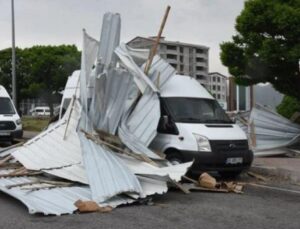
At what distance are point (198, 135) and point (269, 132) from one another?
17.9 ft

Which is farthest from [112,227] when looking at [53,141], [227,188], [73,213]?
[53,141]

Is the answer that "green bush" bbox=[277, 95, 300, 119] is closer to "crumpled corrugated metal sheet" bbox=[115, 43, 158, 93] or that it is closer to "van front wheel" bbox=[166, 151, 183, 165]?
"crumpled corrugated metal sheet" bbox=[115, 43, 158, 93]

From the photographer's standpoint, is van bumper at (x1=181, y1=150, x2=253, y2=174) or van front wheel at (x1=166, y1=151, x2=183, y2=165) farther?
van front wheel at (x1=166, y1=151, x2=183, y2=165)

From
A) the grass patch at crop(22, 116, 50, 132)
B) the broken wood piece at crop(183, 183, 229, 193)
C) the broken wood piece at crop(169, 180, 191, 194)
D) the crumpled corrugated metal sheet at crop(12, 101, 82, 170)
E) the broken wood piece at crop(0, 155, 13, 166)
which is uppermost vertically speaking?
the crumpled corrugated metal sheet at crop(12, 101, 82, 170)

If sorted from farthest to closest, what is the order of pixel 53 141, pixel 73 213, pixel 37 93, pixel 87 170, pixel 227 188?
pixel 37 93 → pixel 53 141 → pixel 227 188 → pixel 87 170 → pixel 73 213

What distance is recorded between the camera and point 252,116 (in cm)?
1636

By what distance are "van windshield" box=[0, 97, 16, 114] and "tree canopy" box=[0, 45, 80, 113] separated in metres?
26.1

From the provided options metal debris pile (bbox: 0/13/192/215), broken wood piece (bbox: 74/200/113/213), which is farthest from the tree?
broken wood piece (bbox: 74/200/113/213)

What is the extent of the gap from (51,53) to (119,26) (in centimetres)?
3899

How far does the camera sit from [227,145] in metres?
11.5

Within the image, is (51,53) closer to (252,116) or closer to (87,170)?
(252,116)

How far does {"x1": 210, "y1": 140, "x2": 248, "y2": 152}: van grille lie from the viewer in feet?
37.2

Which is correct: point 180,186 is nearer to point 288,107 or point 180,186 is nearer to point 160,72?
point 160,72

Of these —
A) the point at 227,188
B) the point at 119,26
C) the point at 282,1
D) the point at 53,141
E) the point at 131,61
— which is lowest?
the point at 227,188
